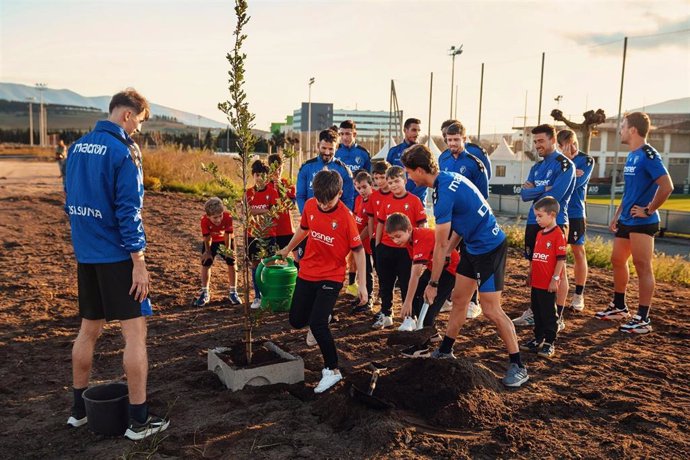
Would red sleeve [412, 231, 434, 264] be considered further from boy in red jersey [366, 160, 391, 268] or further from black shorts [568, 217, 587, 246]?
black shorts [568, 217, 587, 246]

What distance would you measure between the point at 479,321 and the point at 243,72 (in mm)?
4169

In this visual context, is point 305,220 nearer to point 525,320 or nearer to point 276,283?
point 276,283

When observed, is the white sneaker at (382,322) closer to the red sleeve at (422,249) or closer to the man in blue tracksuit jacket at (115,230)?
the red sleeve at (422,249)

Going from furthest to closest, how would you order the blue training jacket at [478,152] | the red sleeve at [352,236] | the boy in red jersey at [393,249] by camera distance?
the blue training jacket at [478,152] → the boy in red jersey at [393,249] → the red sleeve at [352,236]

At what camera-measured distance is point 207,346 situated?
18.4ft

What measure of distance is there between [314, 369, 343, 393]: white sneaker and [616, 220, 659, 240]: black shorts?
4.09 m

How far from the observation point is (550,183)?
6250 millimetres

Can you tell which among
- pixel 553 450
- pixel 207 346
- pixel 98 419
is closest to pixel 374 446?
pixel 553 450

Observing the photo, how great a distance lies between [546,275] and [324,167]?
2.89m

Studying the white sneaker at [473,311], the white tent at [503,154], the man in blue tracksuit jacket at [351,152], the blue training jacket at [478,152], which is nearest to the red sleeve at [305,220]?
the white sneaker at [473,311]

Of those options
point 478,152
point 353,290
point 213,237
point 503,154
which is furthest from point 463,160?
point 503,154

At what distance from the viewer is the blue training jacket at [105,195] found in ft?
11.3

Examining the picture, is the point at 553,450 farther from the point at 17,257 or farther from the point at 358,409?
the point at 17,257

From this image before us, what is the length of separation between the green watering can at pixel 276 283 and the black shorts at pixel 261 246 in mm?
202
